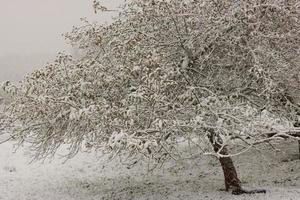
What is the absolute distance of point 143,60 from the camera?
13820mm

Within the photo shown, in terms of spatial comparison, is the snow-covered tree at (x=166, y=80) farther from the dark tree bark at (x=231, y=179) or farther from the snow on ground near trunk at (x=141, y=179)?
the snow on ground near trunk at (x=141, y=179)

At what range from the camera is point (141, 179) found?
2395 centimetres

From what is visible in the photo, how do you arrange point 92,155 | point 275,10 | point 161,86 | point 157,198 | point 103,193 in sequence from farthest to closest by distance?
point 92,155
point 103,193
point 157,198
point 275,10
point 161,86

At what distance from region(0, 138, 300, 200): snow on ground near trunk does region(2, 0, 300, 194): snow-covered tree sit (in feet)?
8.32

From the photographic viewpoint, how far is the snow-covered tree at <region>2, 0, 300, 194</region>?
1359 cm

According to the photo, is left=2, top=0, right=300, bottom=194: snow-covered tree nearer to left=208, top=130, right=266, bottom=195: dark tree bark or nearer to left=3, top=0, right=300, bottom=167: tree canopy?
left=3, top=0, right=300, bottom=167: tree canopy

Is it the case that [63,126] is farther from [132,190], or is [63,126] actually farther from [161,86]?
[132,190]

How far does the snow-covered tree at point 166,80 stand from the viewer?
13594 mm

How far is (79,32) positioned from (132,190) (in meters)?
8.04

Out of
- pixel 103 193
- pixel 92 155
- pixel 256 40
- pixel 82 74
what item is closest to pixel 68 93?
pixel 82 74

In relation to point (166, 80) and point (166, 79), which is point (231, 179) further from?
point (166, 80)

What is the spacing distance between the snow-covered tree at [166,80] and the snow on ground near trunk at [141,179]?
99.8 inches

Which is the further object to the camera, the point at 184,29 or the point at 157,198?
the point at 157,198

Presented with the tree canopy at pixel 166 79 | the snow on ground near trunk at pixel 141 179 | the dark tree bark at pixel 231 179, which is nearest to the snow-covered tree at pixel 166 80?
the tree canopy at pixel 166 79
